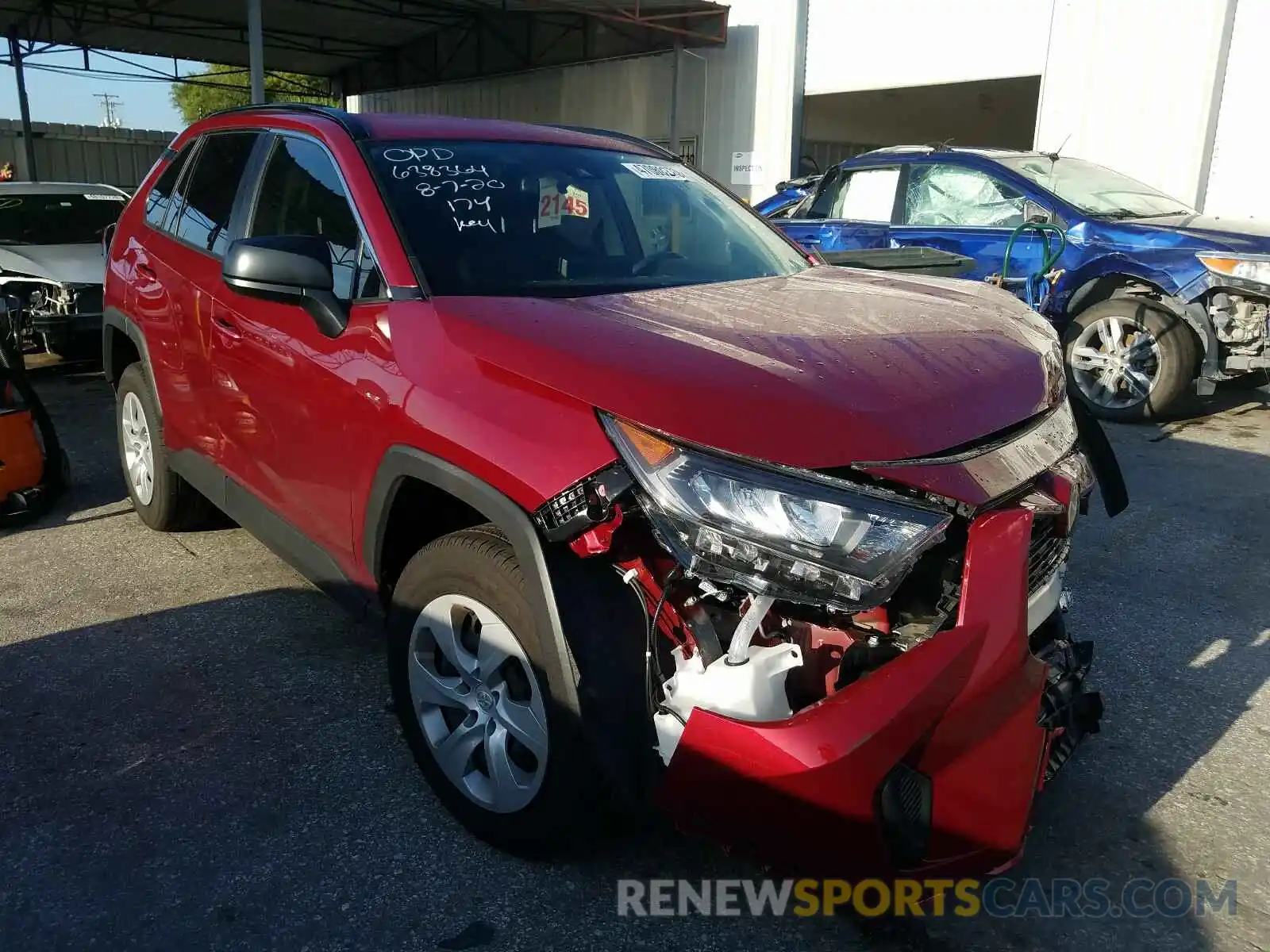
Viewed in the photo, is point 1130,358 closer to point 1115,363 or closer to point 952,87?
point 1115,363

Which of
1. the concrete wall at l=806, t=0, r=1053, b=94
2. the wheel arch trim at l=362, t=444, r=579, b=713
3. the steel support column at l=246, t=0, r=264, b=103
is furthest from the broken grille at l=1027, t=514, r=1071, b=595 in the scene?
the steel support column at l=246, t=0, r=264, b=103

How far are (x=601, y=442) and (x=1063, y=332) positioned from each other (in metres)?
6.18

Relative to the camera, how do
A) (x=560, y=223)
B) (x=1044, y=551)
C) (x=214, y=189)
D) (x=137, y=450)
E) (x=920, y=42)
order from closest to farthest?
(x=1044, y=551) < (x=560, y=223) < (x=214, y=189) < (x=137, y=450) < (x=920, y=42)

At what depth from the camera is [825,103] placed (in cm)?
1936

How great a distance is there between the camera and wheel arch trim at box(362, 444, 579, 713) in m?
2.09

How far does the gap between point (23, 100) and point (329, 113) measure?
2154cm

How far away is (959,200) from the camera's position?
7.73 m

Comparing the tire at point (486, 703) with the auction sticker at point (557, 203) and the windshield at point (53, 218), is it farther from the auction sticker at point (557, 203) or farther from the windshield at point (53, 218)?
the windshield at point (53, 218)

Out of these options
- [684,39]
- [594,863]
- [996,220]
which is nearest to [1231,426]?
[996,220]

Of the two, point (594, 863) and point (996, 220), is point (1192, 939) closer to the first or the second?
point (594, 863)

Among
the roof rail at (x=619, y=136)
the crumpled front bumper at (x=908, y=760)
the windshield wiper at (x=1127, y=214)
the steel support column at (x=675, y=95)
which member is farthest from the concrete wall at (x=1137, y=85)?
the crumpled front bumper at (x=908, y=760)

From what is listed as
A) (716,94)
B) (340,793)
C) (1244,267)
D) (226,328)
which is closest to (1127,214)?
(1244,267)

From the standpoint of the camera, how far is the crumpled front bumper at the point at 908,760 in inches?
72.3

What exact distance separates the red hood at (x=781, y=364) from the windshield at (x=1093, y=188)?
5.26 m
